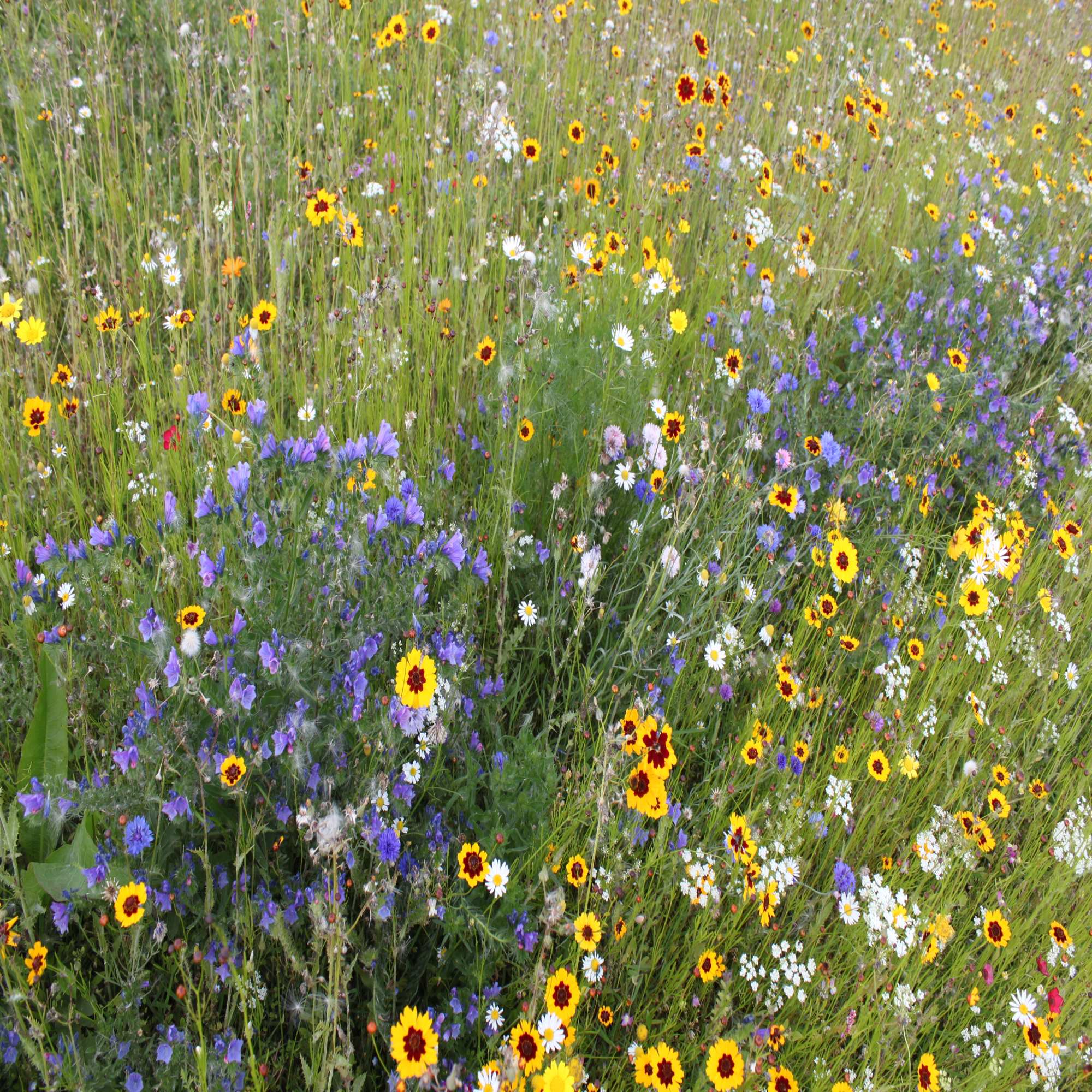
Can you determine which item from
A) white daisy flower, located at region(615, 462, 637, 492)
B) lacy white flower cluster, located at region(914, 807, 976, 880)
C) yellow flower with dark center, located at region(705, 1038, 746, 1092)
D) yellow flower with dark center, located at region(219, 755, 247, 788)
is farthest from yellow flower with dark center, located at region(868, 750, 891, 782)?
yellow flower with dark center, located at region(219, 755, 247, 788)

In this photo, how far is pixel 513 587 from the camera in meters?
2.08

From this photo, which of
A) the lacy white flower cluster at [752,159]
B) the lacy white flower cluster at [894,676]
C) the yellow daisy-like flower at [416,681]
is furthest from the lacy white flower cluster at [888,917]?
the lacy white flower cluster at [752,159]

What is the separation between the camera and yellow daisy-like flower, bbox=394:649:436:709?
4.27ft

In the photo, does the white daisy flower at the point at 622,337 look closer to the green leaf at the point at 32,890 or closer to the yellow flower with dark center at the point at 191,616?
the yellow flower with dark center at the point at 191,616

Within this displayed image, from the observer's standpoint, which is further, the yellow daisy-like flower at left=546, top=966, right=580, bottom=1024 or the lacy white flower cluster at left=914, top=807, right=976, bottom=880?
the lacy white flower cluster at left=914, top=807, right=976, bottom=880

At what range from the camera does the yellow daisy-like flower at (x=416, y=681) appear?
4.27 ft

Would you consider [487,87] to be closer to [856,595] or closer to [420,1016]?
[856,595]

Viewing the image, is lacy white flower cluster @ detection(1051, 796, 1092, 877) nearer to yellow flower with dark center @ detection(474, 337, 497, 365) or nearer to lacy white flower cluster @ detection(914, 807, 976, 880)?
lacy white flower cluster @ detection(914, 807, 976, 880)

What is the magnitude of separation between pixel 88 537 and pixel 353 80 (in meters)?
2.50

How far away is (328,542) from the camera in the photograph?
149cm

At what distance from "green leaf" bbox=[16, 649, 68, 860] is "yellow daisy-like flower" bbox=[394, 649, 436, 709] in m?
0.69

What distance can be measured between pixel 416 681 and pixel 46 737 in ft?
2.48

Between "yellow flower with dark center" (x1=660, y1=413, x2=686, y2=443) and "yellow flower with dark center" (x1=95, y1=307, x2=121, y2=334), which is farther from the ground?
"yellow flower with dark center" (x1=95, y1=307, x2=121, y2=334)

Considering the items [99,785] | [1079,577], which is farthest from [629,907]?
[1079,577]
